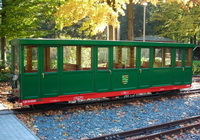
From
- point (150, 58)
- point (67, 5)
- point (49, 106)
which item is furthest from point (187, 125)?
point (67, 5)

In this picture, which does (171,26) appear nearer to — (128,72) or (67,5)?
(67,5)

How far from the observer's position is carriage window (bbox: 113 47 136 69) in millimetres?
10361

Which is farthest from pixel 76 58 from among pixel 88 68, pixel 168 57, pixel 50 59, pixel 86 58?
pixel 168 57

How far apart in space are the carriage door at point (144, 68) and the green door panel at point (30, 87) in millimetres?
4640

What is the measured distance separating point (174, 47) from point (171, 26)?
21.4 metres

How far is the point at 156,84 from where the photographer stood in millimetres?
11734

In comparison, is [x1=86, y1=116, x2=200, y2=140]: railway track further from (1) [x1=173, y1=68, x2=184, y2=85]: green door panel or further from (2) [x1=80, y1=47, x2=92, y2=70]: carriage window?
(1) [x1=173, y1=68, x2=184, y2=85]: green door panel

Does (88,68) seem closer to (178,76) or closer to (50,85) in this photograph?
(50,85)

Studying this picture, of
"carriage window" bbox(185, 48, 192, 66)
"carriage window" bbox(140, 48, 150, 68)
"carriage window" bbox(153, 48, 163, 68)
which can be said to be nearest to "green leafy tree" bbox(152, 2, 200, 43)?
"carriage window" bbox(185, 48, 192, 66)

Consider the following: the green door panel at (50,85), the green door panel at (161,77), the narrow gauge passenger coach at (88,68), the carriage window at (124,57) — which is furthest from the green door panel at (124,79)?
the green door panel at (50,85)

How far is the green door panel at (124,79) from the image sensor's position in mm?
10383

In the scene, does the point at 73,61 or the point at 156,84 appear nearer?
the point at 73,61

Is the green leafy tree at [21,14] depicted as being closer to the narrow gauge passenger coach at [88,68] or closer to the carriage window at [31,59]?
the narrow gauge passenger coach at [88,68]

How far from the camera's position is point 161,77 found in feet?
38.9
